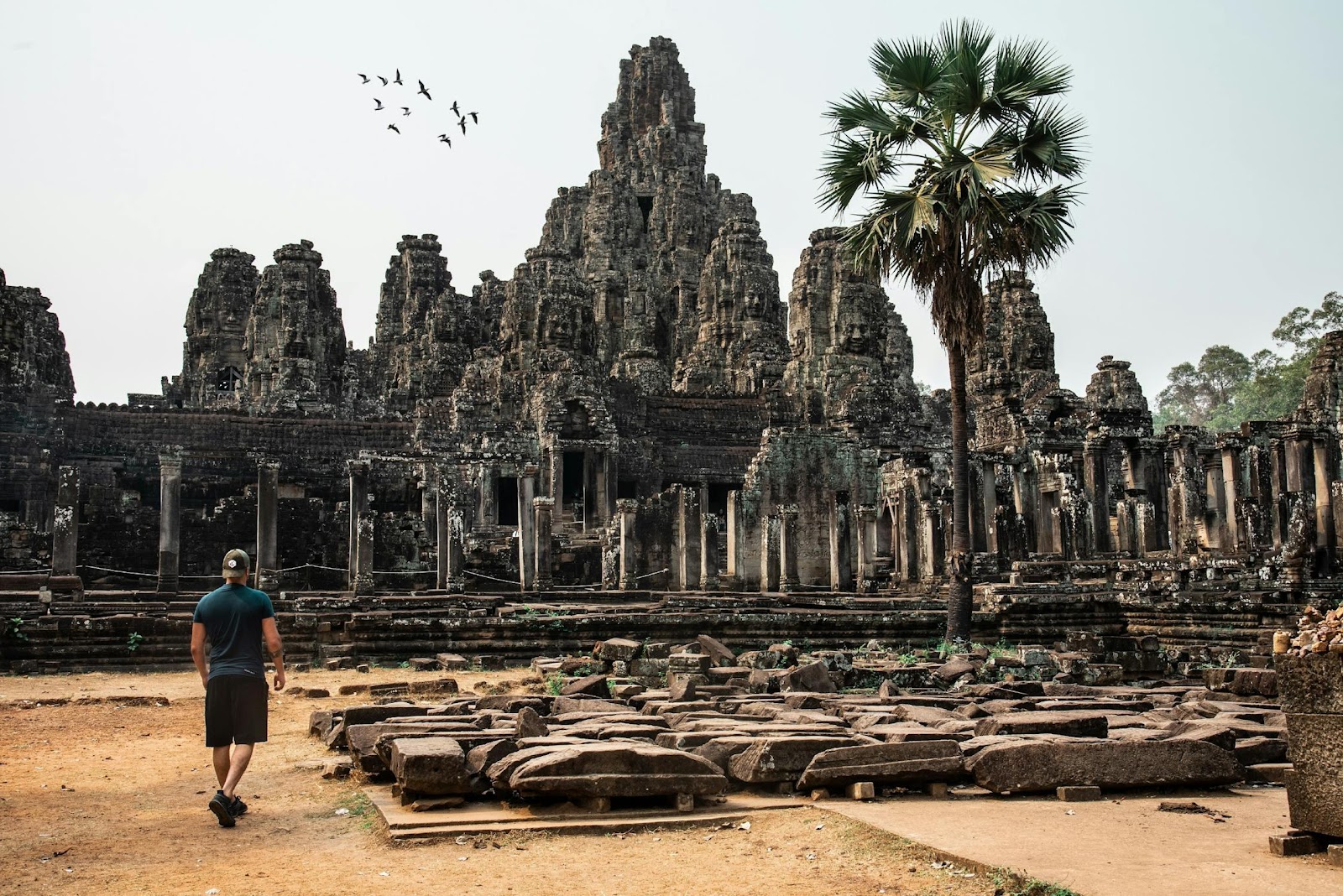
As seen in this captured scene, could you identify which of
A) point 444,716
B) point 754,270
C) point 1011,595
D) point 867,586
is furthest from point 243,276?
point 444,716

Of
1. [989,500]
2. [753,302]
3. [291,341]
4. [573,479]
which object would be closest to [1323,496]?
[989,500]

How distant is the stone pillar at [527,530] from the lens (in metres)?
26.3

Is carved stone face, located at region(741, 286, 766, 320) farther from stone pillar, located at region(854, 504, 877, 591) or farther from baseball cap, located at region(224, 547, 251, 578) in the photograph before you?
baseball cap, located at region(224, 547, 251, 578)

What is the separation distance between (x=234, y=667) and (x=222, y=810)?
0.86 metres

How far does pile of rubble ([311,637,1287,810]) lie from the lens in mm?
7316

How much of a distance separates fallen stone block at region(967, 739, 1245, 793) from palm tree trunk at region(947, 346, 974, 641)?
28.2 ft

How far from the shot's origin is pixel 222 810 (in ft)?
23.9

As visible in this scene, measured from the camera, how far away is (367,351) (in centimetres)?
6244

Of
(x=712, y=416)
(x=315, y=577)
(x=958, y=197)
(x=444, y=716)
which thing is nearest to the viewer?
(x=444, y=716)

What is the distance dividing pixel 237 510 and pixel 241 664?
25.3 meters

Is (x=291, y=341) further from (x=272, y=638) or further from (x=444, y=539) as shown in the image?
(x=272, y=638)

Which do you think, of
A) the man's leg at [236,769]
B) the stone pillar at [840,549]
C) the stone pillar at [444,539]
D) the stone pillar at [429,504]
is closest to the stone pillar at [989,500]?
the stone pillar at [840,549]

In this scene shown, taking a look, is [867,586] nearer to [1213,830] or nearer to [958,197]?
[958,197]

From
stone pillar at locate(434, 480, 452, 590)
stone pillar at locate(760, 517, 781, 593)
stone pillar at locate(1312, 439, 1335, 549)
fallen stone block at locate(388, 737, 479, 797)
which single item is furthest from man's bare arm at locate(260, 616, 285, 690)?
stone pillar at locate(760, 517, 781, 593)
